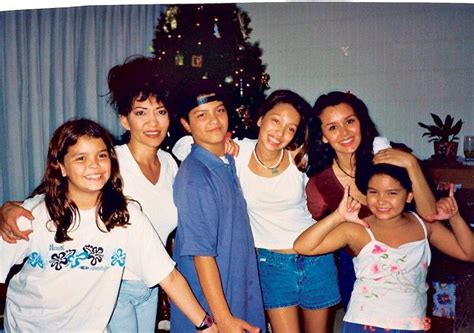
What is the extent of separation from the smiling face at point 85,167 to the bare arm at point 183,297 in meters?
0.25

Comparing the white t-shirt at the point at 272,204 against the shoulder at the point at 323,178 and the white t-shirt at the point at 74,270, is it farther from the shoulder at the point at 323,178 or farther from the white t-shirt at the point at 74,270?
the white t-shirt at the point at 74,270

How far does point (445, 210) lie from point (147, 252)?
72 cm

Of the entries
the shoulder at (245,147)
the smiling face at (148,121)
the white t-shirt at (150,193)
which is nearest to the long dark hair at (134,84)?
the smiling face at (148,121)

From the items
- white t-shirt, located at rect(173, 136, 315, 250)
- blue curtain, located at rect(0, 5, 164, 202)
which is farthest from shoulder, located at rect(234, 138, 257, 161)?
blue curtain, located at rect(0, 5, 164, 202)

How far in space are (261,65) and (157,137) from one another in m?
0.49

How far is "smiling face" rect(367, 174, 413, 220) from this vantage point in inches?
38.5

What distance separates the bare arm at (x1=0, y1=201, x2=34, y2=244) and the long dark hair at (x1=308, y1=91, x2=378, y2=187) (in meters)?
0.73

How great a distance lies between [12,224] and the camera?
0.84 metres

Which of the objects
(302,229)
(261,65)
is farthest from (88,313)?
(261,65)

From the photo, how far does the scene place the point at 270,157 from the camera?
1139 millimetres

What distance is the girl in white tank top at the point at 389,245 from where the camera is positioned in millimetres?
951

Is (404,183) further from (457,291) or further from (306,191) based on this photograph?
(457,291)

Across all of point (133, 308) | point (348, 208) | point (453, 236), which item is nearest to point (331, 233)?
point (348, 208)

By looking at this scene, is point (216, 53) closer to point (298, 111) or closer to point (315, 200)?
point (298, 111)
